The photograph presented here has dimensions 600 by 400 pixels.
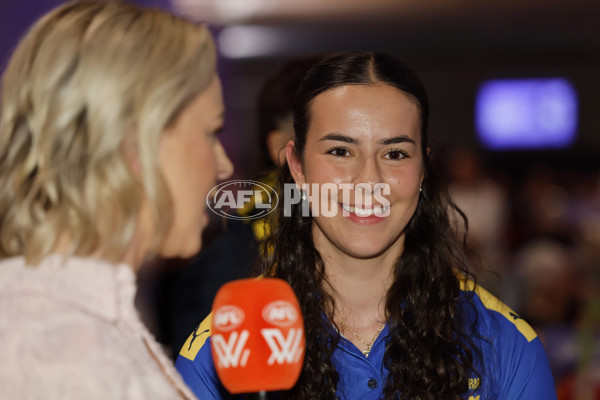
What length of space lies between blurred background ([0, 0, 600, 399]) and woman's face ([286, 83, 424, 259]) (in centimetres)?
159

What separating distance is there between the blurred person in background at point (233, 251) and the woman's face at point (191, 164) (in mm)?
673

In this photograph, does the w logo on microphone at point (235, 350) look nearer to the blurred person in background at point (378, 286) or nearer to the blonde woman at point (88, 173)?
the blonde woman at point (88, 173)

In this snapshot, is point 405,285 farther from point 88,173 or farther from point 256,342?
point 88,173

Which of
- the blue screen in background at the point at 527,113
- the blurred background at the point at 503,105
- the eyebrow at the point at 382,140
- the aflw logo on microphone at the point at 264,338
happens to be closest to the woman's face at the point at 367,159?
the eyebrow at the point at 382,140

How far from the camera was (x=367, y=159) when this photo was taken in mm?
1470

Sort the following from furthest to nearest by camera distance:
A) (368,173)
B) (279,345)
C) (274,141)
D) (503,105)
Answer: (503,105) → (274,141) → (368,173) → (279,345)

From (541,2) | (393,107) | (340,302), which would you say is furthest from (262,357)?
(541,2)

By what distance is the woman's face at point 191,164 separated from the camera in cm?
99

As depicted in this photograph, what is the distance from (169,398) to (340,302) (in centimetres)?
73

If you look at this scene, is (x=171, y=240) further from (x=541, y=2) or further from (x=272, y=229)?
(x=541, y=2)

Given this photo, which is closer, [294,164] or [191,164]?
[191,164]

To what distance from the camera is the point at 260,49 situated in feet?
26.9

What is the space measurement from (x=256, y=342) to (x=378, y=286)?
614 mm

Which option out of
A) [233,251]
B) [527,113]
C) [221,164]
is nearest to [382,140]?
[221,164]
